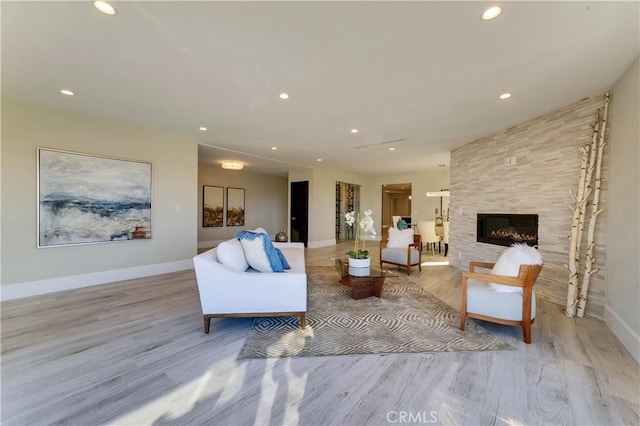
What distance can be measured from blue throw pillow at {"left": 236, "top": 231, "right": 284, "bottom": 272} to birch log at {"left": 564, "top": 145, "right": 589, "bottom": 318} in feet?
11.2

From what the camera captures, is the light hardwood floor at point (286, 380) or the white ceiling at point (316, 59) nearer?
the light hardwood floor at point (286, 380)

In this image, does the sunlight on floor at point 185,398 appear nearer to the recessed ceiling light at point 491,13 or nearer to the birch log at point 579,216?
the recessed ceiling light at point 491,13

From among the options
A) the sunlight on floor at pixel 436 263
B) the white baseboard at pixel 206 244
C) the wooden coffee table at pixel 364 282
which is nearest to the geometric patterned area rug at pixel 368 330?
the wooden coffee table at pixel 364 282

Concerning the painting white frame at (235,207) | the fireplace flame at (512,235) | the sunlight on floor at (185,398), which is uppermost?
the painting white frame at (235,207)

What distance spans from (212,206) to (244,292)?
6.42 metres

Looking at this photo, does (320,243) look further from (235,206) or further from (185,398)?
(185,398)

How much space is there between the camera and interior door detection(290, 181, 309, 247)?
27.7 ft

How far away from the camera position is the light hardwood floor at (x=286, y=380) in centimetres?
155

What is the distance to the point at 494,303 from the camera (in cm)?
253

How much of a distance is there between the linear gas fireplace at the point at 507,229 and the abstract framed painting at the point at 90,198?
6169mm

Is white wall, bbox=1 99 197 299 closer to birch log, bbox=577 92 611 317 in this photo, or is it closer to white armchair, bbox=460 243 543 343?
white armchair, bbox=460 243 543 343

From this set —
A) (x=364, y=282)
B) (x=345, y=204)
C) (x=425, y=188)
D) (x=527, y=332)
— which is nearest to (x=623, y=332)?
(x=527, y=332)

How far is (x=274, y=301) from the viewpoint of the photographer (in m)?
2.54

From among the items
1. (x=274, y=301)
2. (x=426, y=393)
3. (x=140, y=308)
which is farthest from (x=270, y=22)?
(x=140, y=308)
